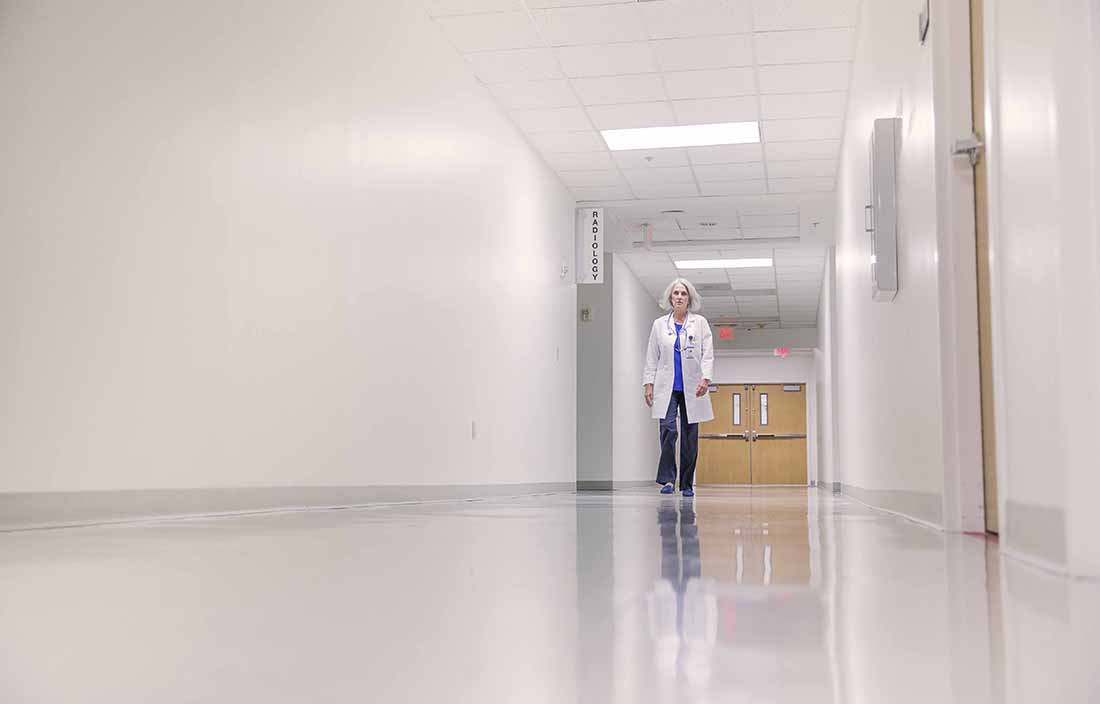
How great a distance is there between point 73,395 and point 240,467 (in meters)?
0.90

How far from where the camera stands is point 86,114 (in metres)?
3.02

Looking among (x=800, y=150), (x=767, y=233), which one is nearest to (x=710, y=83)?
(x=800, y=150)

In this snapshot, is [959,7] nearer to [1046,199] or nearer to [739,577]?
[1046,199]

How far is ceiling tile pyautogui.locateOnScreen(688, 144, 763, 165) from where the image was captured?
8.54m

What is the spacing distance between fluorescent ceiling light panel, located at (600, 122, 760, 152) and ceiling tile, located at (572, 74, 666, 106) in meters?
0.71

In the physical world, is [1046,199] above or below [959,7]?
below

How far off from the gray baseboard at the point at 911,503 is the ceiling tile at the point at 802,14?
278 cm

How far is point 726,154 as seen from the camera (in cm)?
873

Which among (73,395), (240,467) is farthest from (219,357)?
(73,395)

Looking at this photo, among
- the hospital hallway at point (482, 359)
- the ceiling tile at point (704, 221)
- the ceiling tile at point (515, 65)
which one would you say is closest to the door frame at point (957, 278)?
the hospital hallway at point (482, 359)

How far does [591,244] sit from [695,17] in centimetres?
431

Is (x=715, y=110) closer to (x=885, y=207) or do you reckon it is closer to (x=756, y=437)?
(x=885, y=207)

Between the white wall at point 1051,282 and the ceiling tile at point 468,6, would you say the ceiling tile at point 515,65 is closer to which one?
the ceiling tile at point 468,6

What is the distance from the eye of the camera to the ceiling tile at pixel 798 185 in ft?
31.4
